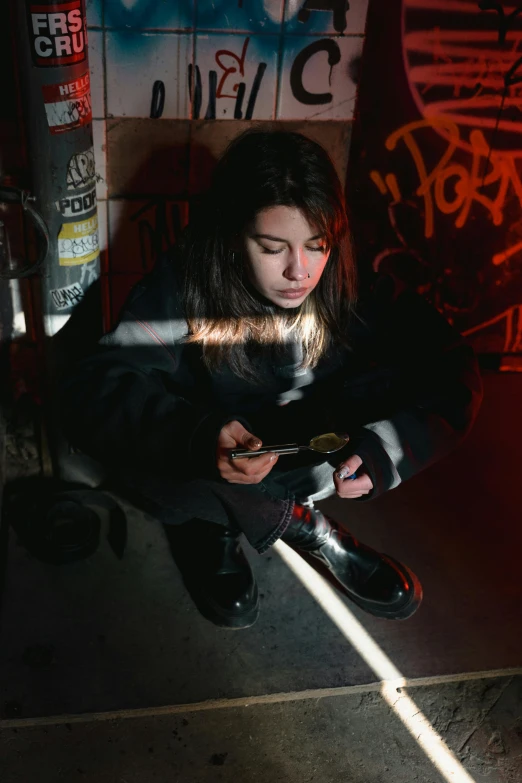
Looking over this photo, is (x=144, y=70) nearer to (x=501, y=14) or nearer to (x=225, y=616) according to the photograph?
(x=501, y=14)

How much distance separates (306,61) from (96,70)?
2.53ft

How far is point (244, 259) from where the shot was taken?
2.04m

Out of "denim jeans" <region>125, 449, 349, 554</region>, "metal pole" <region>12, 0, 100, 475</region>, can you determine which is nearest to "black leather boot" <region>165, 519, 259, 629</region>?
"denim jeans" <region>125, 449, 349, 554</region>

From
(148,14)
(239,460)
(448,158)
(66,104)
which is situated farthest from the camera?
(448,158)

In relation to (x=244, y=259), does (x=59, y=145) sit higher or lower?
higher

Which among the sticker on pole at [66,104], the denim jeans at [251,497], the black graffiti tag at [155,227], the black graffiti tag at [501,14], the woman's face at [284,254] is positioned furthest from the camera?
the black graffiti tag at [155,227]

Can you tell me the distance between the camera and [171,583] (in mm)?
2484

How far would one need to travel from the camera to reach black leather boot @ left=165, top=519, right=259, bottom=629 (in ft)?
7.68

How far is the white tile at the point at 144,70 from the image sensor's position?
256 centimetres

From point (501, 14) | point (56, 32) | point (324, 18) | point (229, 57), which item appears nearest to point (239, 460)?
point (56, 32)

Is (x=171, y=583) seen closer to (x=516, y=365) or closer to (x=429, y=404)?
(x=429, y=404)

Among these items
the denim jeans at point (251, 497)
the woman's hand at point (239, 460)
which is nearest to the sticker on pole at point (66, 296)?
the denim jeans at point (251, 497)

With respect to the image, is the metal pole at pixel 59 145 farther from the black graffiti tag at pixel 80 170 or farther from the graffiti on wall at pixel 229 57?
the graffiti on wall at pixel 229 57

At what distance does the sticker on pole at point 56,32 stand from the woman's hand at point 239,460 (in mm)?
1159
